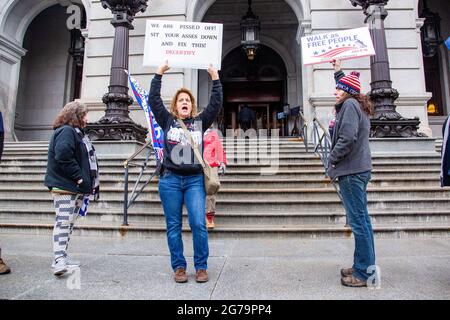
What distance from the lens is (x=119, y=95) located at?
29.0ft

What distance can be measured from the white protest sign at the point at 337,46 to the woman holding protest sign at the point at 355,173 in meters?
3.59

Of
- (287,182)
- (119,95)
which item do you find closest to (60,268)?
→ (287,182)

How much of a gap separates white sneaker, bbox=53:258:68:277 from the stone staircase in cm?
222

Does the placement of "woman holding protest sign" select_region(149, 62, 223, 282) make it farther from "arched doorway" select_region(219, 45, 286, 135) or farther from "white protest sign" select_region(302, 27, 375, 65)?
"arched doorway" select_region(219, 45, 286, 135)

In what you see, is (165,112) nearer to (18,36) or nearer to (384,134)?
(384,134)

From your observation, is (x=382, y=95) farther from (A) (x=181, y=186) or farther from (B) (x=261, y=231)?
(A) (x=181, y=186)

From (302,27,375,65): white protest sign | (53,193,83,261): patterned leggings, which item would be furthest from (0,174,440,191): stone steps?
(53,193,83,261): patterned leggings

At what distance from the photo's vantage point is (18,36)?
1335 centimetres

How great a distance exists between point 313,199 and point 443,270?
3.04 m

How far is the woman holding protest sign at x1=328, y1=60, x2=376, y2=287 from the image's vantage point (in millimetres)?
3010

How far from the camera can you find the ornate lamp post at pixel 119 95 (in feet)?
28.7

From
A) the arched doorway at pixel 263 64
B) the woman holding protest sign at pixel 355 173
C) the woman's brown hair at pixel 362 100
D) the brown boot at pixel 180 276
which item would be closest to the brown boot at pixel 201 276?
the brown boot at pixel 180 276

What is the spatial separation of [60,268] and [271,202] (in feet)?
12.9

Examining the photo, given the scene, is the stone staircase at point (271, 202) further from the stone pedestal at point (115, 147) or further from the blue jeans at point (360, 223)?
the blue jeans at point (360, 223)
